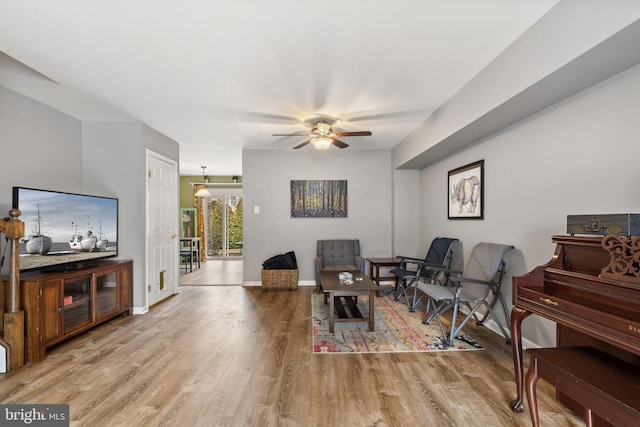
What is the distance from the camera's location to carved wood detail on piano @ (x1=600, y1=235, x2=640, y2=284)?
149 centimetres

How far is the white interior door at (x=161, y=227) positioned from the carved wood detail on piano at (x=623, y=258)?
4.59 metres

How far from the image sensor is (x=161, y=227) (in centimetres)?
447

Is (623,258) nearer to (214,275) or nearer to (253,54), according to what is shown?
(253,54)

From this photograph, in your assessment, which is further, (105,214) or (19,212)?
(105,214)

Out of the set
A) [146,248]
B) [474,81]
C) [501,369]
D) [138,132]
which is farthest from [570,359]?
[138,132]

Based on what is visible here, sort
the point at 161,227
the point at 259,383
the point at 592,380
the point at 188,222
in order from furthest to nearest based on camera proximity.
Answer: the point at 188,222 < the point at 161,227 < the point at 259,383 < the point at 592,380

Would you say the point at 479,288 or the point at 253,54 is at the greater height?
the point at 253,54

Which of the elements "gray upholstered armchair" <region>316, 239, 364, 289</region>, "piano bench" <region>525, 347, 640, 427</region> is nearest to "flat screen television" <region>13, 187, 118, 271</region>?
"gray upholstered armchair" <region>316, 239, 364, 289</region>

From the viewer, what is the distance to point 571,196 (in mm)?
2324

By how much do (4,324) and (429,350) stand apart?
360 cm

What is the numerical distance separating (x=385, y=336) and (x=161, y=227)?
3.49 m

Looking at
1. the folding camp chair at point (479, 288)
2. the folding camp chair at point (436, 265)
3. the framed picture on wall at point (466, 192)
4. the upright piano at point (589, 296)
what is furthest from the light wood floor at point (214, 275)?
the upright piano at point (589, 296)

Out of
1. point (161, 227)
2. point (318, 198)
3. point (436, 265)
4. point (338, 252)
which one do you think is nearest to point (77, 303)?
point (161, 227)

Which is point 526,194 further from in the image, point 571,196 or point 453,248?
point 453,248
